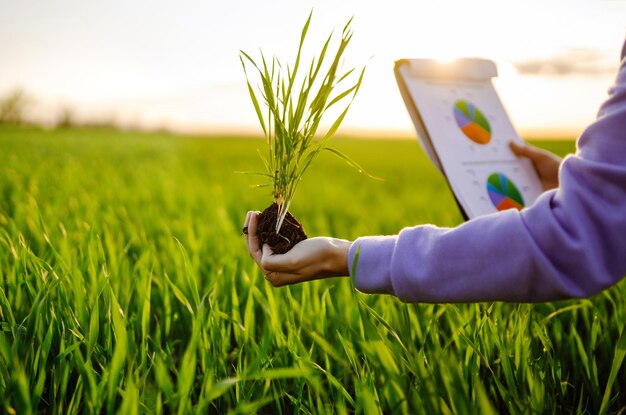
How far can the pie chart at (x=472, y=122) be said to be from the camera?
1.59 metres

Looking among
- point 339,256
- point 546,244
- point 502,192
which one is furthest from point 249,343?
point 546,244

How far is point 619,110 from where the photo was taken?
78cm

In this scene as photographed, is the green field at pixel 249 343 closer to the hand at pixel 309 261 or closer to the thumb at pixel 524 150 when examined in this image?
the hand at pixel 309 261

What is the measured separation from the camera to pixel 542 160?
185 centimetres

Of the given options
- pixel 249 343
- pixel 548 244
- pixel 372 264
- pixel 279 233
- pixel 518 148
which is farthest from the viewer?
pixel 518 148

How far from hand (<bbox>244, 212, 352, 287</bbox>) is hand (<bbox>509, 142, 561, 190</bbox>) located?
0.98m

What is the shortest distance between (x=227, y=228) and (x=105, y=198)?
1.34m

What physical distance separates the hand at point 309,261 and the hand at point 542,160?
0.98 metres

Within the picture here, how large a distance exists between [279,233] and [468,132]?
0.73 meters

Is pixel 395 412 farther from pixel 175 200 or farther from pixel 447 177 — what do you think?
pixel 175 200

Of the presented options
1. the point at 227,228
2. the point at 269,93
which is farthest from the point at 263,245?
the point at 227,228

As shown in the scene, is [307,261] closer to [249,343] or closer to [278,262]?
[278,262]

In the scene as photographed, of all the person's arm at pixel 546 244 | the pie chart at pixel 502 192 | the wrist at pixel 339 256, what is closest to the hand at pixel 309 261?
the wrist at pixel 339 256

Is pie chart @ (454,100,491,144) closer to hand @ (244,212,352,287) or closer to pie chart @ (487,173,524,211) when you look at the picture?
pie chart @ (487,173,524,211)
